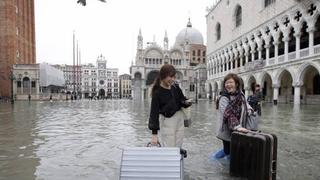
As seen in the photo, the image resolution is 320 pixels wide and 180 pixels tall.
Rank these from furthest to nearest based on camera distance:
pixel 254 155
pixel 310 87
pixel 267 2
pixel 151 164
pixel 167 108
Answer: pixel 267 2 → pixel 310 87 → pixel 167 108 → pixel 254 155 → pixel 151 164

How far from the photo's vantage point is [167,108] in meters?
4.50

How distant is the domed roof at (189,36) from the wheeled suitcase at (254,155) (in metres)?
104

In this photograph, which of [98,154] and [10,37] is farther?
[10,37]

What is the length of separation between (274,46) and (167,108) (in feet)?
125

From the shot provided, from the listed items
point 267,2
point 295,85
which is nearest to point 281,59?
point 295,85

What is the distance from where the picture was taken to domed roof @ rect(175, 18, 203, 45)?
Result: 11009 centimetres

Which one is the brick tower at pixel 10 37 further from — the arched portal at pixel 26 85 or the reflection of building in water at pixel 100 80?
the reflection of building in water at pixel 100 80

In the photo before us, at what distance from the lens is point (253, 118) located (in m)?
5.13

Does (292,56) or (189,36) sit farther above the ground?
(189,36)

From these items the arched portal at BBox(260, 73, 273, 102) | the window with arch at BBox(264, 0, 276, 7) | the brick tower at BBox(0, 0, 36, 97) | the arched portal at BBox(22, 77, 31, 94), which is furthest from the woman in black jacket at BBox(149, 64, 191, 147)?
the arched portal at BBox(22, 77, 31, 94)

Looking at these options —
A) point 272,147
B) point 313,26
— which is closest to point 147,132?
point 272,147

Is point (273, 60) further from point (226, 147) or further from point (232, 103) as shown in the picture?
point (232, 103)

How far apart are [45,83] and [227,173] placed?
67.6 metres

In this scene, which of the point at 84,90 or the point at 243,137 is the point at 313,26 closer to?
the point at 243,137
